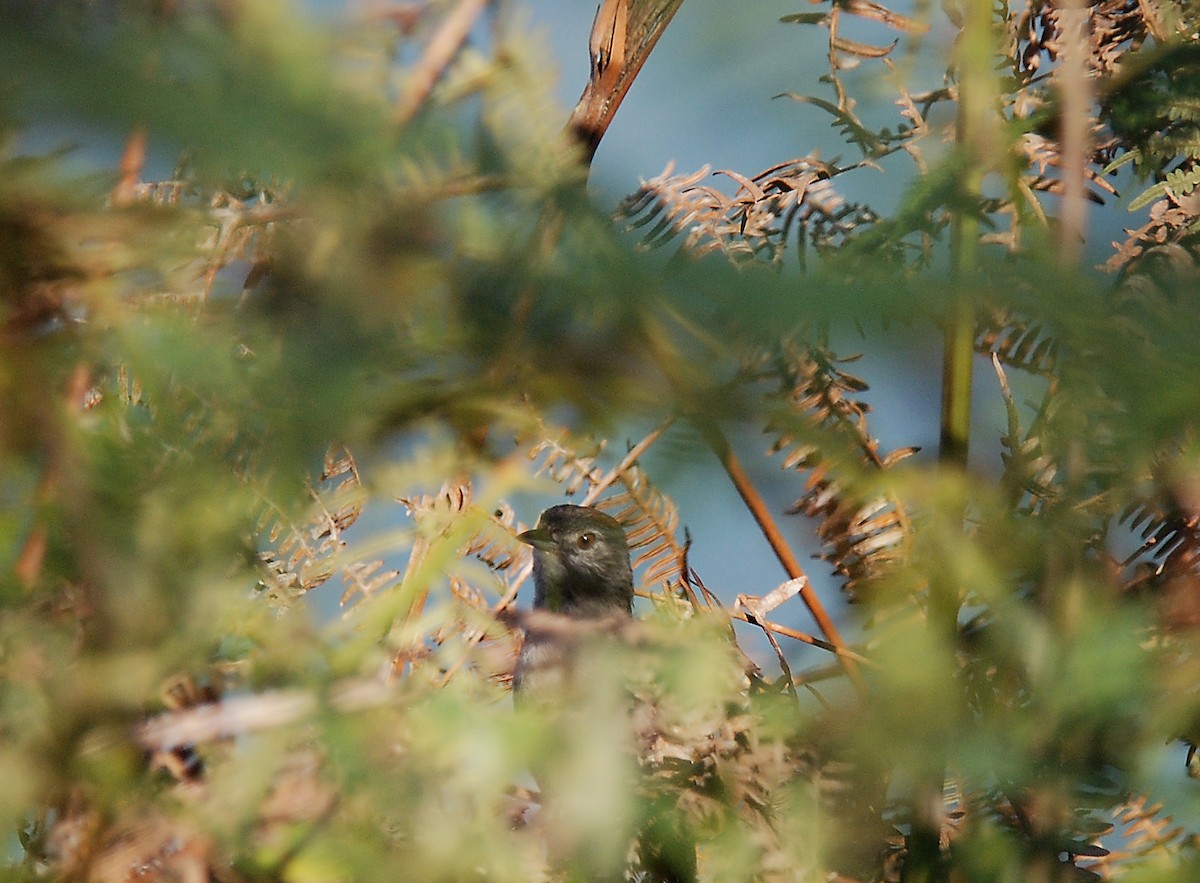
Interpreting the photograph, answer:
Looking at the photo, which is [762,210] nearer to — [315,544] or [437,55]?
[315,544]

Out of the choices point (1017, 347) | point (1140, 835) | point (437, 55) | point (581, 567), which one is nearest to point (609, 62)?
point (437, 55)

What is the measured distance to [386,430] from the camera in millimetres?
780

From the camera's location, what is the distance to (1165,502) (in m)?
1.51

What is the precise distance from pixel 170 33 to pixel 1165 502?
4.52 feet

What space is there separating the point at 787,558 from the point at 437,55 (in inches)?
36.2

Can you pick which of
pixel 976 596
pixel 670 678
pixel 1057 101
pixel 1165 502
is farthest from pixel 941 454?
pixel 670 678

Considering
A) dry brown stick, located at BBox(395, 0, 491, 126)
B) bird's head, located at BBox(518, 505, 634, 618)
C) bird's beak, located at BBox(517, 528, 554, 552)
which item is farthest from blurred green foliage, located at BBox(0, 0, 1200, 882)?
bird's head, located at BBox(518, 505, 634, 618)

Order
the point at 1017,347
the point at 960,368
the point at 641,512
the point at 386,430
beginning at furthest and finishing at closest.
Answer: the point at 641,512 → the point at 1017,347 → the point at 960,368 → the point at 386,430

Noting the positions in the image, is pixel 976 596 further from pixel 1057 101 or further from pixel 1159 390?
pixel 1057 101

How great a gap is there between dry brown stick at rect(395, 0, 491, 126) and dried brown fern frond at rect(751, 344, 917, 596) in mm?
427

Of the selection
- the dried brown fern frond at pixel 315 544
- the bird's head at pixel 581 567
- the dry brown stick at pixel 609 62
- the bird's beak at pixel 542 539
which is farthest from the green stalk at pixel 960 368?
the bird's head at pixel 581 567

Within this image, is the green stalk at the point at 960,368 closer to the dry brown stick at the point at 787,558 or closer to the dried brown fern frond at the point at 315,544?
the dry brown stick at the point at 787,558

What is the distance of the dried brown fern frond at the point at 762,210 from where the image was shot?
1524 mm

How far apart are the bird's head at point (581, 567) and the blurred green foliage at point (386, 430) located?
8.57ft
